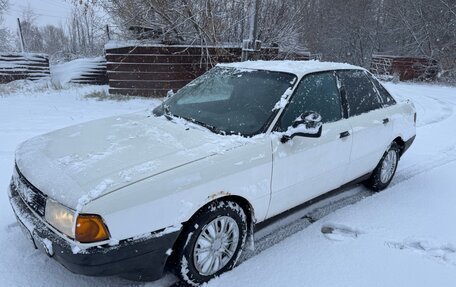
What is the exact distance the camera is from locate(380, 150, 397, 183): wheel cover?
183 inches

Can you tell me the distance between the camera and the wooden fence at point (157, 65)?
418 inches

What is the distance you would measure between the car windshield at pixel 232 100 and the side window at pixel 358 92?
0.81m

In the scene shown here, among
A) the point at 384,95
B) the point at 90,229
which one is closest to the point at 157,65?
the point at 384,95

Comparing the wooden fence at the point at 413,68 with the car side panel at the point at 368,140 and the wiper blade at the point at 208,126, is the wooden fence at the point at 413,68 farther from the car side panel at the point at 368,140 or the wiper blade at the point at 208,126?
the wiper blade at the point at 208,126

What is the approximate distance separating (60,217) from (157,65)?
28.7ft

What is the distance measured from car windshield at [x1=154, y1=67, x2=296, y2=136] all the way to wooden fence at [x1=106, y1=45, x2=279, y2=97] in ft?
21.9

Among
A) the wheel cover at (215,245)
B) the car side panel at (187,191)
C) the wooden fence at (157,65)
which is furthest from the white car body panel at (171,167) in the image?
the wooden fence at (157,65)

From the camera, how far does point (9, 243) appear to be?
321 cm

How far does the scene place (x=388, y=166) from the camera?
4.74 m

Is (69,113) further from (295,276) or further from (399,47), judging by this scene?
(399,47)

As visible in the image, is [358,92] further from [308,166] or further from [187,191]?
[187,191]

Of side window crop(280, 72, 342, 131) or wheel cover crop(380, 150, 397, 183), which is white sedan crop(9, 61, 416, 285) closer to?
side window crop(280, 72, 342, 131)

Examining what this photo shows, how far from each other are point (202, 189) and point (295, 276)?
104 cm

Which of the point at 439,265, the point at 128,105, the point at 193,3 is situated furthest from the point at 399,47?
the point at 439,265
